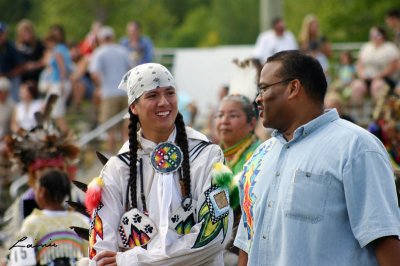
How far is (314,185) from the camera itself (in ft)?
13.5

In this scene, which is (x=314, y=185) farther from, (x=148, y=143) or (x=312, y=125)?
(x=148, y=143)

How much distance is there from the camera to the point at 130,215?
5031 mm

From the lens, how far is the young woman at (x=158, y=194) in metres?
4.97

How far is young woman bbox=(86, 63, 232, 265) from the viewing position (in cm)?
497

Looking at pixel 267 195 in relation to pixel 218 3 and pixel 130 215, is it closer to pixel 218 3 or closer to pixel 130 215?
pixel 130 215

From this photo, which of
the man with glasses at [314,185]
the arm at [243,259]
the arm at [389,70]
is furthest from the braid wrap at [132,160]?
the arm at [389,70]

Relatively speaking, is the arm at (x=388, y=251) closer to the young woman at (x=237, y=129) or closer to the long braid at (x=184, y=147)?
the long braid at (x=184, y=147)

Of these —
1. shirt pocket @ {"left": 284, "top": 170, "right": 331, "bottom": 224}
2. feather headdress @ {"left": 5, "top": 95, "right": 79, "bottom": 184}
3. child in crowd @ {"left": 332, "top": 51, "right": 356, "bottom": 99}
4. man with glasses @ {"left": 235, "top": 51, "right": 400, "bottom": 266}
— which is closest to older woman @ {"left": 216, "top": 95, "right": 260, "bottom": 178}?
feather headdress @ {"left": 5, "top": 95, "right": 79, "bottom": 184}

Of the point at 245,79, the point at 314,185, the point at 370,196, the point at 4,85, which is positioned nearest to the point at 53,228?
the point at 245,79

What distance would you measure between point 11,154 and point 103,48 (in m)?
6.29

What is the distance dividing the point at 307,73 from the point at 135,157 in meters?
1.17

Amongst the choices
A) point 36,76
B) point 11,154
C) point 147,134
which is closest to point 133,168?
point 147,134

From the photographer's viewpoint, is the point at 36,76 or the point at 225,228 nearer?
the point at 225,228

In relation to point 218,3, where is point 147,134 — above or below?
below
